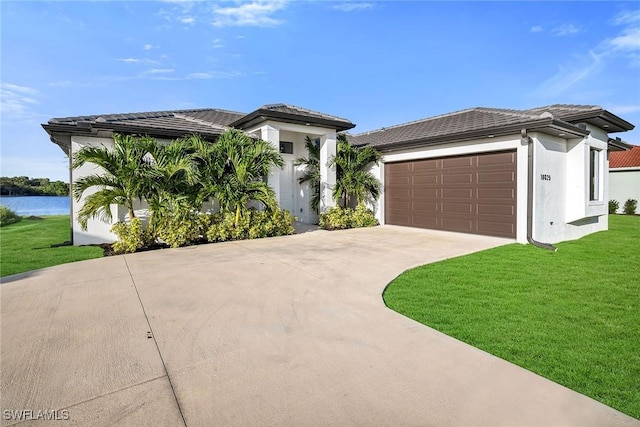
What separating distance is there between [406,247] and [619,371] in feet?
18.9

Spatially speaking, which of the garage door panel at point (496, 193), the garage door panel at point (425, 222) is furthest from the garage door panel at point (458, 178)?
the garage door panel at point (425, 222)

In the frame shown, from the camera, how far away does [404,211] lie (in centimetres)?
1277

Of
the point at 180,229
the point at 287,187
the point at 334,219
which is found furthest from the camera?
the point at 287,187

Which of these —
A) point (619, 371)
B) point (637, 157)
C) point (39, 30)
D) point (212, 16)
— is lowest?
point (619, 371)

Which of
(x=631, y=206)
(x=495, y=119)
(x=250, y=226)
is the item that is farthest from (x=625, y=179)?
(x=250, y=226)

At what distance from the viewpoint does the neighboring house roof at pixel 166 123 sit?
8.80 m

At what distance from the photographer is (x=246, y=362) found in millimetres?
2844

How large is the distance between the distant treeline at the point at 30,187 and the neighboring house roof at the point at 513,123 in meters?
30.6

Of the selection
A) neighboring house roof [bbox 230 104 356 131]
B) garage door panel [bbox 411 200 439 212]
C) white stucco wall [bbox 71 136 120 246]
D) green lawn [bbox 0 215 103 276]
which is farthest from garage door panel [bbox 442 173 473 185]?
green lawn [bbox 0 215 103 276]

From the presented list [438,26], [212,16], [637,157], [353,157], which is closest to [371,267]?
[353,157]

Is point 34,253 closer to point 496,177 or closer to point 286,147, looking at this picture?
point 286,147

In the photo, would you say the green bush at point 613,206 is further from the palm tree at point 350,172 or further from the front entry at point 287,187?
the front entry at point 287,187

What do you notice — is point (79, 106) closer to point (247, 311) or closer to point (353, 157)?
point (353, 157)

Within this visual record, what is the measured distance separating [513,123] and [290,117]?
7157 millimetres
